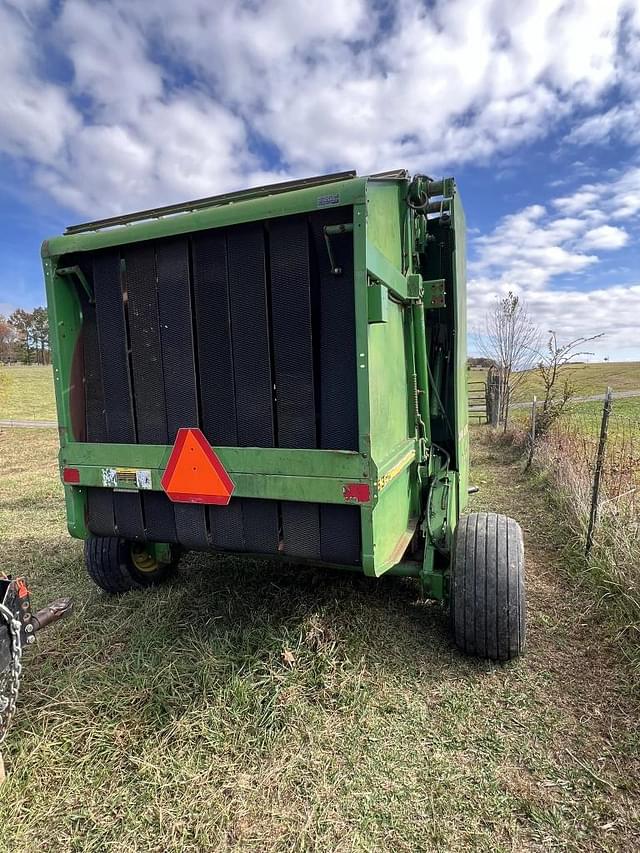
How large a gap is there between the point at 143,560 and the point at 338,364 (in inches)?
97.0

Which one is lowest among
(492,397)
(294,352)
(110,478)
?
(492,397)

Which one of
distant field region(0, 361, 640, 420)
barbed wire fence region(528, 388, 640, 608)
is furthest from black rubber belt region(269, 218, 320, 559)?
distant field region(0, 361, 640, 420)

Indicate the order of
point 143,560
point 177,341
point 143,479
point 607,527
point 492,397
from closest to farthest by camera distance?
point 177,341 < point 143,479 < point 143,560 < point 607,527 < point 492,397

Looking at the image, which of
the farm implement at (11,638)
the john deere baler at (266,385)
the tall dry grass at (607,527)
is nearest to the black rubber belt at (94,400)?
the john deere baler at (266,385)

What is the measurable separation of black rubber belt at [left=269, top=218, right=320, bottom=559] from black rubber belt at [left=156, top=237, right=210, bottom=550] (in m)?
0.46

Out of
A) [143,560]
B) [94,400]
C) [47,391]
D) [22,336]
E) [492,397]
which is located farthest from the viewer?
[22,336]

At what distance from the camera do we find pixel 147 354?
8.70 ft

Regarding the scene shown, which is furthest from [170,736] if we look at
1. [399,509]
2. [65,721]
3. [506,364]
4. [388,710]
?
[506,364]

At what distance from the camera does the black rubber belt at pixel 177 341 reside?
251 centimetres

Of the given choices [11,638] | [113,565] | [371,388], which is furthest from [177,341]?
[113,565]

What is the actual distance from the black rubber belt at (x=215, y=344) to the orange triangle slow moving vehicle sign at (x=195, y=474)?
0.21 feet

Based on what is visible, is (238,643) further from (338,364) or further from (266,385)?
(338,364)

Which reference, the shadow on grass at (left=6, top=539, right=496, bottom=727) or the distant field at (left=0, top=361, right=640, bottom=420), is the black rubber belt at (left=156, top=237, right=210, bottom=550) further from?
the distant field at (left=0, top=361, right=640, bottom=420)

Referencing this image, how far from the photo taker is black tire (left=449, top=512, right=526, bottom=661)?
9.45 ft
